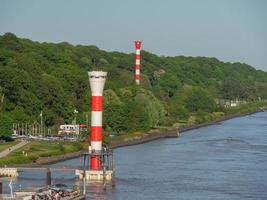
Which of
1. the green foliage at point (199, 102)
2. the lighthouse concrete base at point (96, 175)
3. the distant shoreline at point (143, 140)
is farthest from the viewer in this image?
the green foliage at point (199, 102)

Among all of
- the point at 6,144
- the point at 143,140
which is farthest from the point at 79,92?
the point at 6,144

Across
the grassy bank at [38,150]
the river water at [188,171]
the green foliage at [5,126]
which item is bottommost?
the river water at [188,171]

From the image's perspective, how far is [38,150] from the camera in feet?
154

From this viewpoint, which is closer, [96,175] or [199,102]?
[96,175]

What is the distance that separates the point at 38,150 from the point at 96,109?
8.81 m

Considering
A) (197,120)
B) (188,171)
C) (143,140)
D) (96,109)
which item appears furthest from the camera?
(197,120)

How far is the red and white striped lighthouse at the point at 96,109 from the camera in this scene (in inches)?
1515

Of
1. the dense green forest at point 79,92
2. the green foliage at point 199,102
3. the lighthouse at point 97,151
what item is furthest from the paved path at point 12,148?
the green foliage at point 199,102

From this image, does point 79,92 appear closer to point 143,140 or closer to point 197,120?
point 143,140

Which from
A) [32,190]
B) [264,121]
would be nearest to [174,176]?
[32,190]

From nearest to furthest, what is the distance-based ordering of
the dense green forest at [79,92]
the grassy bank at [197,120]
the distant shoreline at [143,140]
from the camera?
the distant shoreline at [143,140]
the grassy bank at [197,120]
the dense green forest at [79,92]

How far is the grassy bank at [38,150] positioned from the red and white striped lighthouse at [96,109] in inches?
174

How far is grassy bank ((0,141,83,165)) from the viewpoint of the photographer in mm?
42375

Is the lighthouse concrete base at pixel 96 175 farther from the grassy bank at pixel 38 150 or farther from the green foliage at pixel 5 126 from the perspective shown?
the green foliage at pixel 5 126
